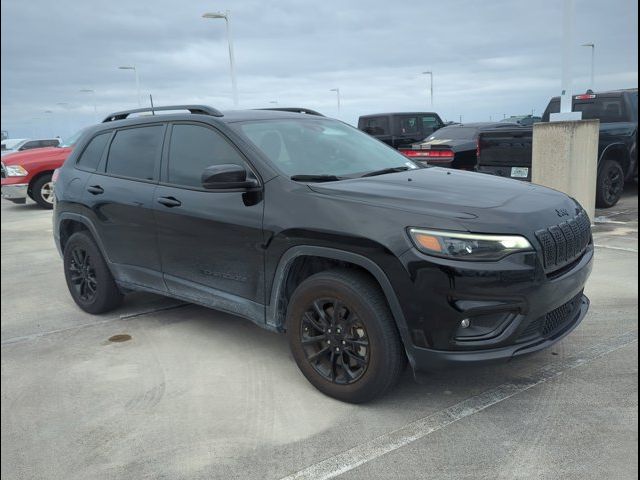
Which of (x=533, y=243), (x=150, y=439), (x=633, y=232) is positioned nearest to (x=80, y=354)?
(x=150, y=439)

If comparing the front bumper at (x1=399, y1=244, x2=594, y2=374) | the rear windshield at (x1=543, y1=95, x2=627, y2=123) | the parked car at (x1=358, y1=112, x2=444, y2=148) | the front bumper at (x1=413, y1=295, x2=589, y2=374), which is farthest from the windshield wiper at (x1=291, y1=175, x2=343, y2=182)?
the parked car at (x1=358, y1=112, x2=444, y2=148)

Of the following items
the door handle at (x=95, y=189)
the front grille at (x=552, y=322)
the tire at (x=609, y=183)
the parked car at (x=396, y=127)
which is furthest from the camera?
the parked car at (x=396, y=127)

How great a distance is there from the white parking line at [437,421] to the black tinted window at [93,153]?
11.1ft

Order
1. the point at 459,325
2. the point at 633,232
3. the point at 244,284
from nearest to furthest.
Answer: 1. the point at 459,325
2. the point at 244,284
3. the point at 633,232

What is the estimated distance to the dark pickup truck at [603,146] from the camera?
8.91m

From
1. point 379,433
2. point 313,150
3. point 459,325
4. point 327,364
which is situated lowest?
point 379,433

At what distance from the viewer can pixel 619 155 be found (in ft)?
31.3

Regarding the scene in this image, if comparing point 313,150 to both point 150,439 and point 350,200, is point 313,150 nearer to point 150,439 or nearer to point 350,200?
point 350,200

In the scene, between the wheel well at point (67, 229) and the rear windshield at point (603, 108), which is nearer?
the wheel well at point (67, 229)

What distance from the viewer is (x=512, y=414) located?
10.0ft

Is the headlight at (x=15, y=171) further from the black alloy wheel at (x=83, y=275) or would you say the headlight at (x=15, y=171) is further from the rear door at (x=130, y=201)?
the rear door at (x=130, y=201)

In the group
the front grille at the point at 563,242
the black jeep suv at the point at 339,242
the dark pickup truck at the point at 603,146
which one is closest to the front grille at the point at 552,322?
the black jeep suv at the point at 339,242

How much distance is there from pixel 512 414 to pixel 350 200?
4.75ft

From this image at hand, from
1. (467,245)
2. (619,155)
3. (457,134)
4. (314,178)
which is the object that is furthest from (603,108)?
(467,245)
